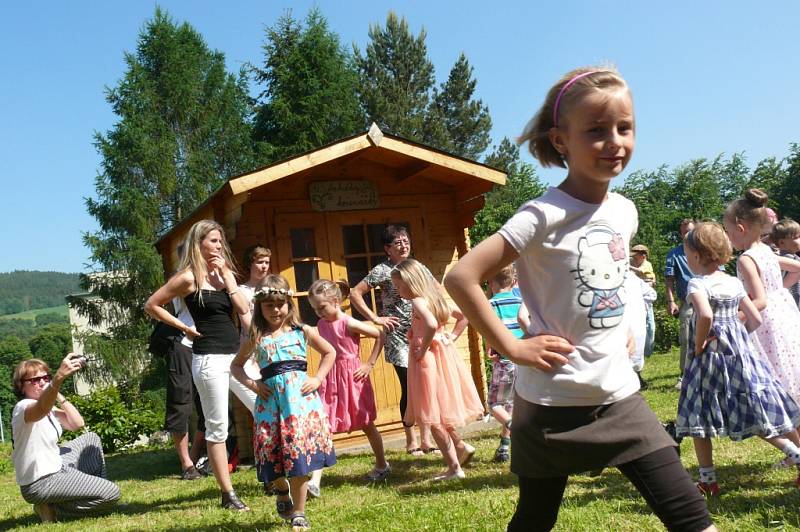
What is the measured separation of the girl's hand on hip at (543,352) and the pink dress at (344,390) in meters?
4.07

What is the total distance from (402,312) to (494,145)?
3635 cm

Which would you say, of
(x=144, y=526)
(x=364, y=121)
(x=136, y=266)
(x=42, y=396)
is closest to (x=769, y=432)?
(x=144, y=526)

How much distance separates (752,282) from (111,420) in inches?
368

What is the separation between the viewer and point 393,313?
705 cm

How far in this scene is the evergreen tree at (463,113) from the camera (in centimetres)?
4141

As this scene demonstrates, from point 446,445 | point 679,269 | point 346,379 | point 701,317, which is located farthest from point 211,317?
point 679,269

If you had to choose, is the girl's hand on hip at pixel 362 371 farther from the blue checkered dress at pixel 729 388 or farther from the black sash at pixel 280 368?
the blue checkered dress at pixel 729 388

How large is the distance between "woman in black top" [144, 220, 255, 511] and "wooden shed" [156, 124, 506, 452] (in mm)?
2238

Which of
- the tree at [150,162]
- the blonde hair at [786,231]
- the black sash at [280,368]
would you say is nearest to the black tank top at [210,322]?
the black sash at [280,368]

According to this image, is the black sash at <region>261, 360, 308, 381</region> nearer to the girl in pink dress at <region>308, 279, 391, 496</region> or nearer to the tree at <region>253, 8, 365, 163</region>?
the girl in pink dress at <region>308, 279, 391, 496</region>

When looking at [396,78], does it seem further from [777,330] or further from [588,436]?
[588,436]

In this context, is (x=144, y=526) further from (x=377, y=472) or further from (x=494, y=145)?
(x=494, y=145)

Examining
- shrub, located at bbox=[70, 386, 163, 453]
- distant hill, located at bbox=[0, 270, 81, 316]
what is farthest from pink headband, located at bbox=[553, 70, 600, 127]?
distant hill, located at bbox=[0, 270, 81, 316]

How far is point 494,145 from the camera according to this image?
42219mm
